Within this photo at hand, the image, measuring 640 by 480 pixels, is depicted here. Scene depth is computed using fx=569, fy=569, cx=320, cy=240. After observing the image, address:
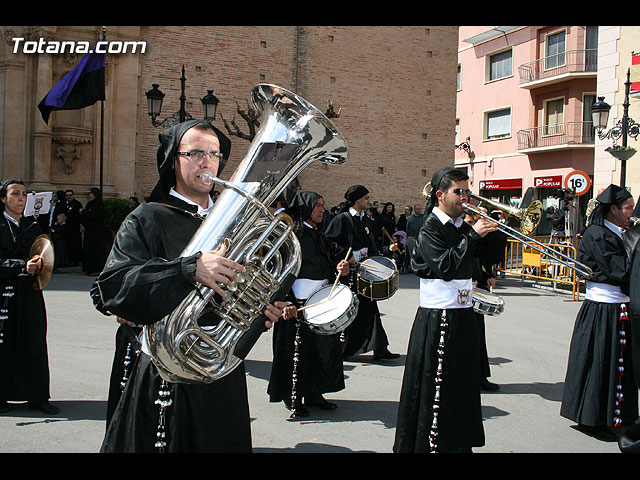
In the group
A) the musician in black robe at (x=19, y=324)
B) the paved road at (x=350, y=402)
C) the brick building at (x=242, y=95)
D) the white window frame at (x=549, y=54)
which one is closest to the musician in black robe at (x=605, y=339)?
the paved road at (x=350, y=402)

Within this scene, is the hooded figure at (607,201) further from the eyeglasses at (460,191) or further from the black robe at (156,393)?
the black robe at (156,393)

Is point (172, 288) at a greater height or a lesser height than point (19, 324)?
greater

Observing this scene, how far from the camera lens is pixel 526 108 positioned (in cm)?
3178

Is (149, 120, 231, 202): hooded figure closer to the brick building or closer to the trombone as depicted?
the trombone

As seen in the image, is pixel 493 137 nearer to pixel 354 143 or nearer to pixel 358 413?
pixel 354 143

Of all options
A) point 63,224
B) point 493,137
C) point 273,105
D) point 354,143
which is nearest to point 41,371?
point 273,105

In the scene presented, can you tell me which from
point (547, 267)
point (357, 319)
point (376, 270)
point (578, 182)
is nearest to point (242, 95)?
point (578, 182)

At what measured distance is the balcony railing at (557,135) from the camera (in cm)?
2900

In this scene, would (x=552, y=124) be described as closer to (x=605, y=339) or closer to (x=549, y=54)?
(x=549, y=54)

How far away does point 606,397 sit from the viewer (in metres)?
4.97

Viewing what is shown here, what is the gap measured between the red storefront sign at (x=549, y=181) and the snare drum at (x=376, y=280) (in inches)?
1022

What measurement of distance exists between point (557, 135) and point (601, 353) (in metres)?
27.5

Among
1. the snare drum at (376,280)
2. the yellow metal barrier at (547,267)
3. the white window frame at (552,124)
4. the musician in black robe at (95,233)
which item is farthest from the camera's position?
the white window frame at (552,124)

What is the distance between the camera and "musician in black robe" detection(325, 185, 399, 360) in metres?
7.34
